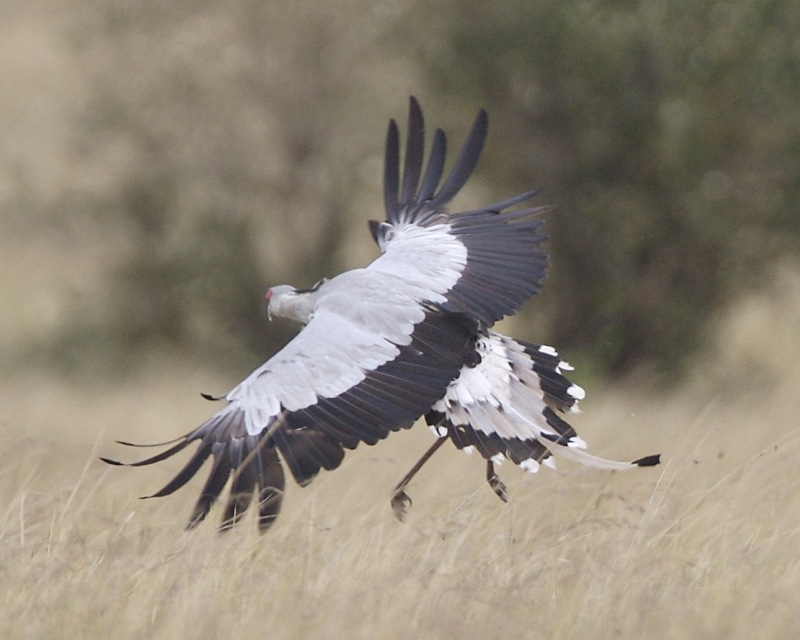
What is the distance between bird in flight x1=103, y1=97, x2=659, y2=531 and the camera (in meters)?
4.66

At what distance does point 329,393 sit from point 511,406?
3.40ft

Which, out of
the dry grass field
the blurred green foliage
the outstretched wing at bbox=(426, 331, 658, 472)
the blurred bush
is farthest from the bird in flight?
the blurred bush

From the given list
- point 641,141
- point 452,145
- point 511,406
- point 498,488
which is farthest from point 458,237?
point 452,145

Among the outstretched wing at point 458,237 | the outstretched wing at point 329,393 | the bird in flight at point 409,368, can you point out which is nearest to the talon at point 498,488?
the bird in flight at point 409,368

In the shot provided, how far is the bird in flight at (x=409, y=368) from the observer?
4.66 metres

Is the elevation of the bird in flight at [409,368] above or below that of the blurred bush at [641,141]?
below

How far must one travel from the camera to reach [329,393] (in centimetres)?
494

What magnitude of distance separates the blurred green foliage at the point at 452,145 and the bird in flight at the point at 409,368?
3071 millimetres

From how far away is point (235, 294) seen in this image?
13.3m

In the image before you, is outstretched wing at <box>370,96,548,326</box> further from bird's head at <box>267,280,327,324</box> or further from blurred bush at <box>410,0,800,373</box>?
blurred bush at <box>410,0,800,373</box>

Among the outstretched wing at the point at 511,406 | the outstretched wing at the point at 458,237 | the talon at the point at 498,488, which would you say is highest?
the outstretched wing at the point at 458,237

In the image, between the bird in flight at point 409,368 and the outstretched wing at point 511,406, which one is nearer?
the bird in flight at point 409,368

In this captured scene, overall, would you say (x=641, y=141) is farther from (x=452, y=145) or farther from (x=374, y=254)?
(x=374, y=254)

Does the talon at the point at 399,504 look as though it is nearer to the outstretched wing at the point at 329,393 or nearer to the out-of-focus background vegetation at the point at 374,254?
the out-of-focus background vegetation at the point at 374,254
